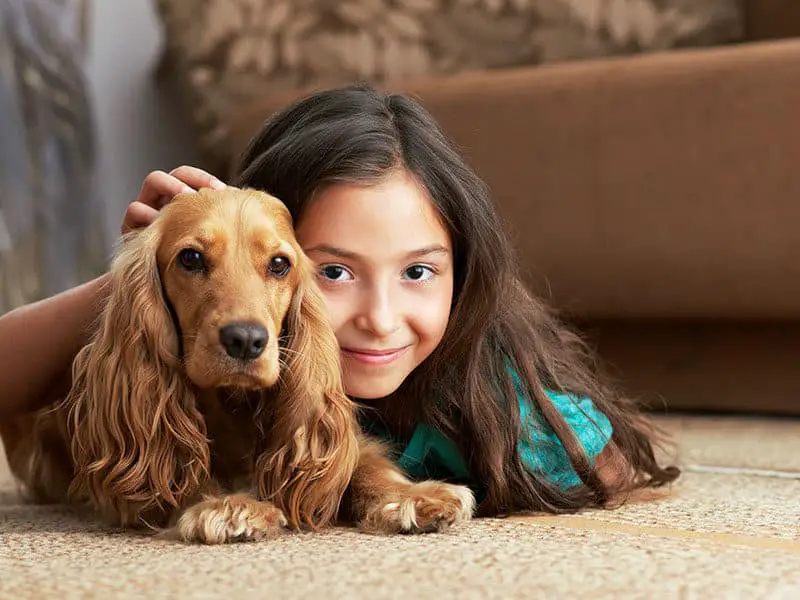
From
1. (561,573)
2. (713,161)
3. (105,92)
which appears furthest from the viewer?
(105,92)

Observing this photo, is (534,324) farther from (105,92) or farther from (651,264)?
(105,92)

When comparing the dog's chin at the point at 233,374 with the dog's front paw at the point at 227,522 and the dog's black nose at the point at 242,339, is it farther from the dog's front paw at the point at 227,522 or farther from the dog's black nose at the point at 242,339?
the dog's front paw at the point at 227,522

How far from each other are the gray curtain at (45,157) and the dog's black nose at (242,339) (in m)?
1.87

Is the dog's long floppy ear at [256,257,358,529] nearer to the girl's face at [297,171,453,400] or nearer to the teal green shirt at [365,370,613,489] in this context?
the girl's face at [297,171,453,400]

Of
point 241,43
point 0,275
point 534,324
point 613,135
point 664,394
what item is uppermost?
point 241,43

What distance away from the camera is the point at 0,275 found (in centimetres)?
280

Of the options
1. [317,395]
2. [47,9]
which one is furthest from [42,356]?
[47,9]

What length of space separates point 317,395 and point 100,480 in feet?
0.79

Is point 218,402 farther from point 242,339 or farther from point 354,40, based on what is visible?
point 354,40

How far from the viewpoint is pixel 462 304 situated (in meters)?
1.41

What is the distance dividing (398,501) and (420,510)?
28mm

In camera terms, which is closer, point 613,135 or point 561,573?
point 561,573

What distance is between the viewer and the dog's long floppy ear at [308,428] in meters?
1.20

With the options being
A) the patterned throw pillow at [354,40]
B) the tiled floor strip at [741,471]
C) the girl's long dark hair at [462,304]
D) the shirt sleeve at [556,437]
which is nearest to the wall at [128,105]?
the patterned throw pillow at [354,40]
